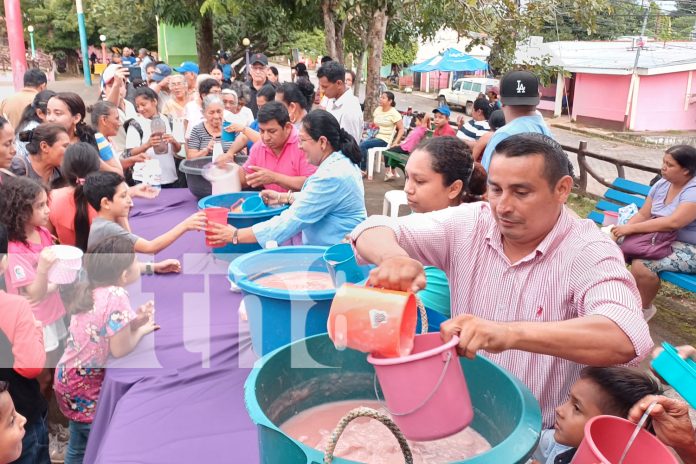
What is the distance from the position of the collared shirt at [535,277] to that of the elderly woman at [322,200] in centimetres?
112

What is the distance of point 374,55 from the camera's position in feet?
29.4

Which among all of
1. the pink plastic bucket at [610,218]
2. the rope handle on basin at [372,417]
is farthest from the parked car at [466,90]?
the rope handle on basin at [372,417]

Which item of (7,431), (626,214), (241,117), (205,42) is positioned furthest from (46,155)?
(205,42)

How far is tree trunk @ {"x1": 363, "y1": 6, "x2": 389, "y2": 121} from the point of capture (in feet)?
28.8

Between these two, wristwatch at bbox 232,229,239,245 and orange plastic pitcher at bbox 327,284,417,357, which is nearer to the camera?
orange plastic pitcher at bbox 327,284,417,357

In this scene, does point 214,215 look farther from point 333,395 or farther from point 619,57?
point 619,57

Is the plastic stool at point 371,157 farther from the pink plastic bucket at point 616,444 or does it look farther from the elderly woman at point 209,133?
the pink plastic bucket at point 616,444

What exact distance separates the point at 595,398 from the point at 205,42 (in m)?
14.3

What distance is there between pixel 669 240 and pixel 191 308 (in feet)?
10.2

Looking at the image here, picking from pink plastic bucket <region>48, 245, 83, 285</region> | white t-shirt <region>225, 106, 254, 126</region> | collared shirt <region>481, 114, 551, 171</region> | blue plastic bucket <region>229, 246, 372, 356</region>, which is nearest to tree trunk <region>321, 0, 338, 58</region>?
white t-shirt <region>225, 106, 254, 126</region>

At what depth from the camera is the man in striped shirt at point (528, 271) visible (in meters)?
1.13

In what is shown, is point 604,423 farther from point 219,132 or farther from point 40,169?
point 219,132

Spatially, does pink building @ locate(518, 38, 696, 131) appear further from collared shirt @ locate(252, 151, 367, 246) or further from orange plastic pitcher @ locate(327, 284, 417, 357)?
orange plastic pitcher @ locate(327, 284, 417, 357)

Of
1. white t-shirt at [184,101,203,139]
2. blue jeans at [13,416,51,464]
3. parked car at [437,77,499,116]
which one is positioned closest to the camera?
blue jeans at [13,416,51,464]
